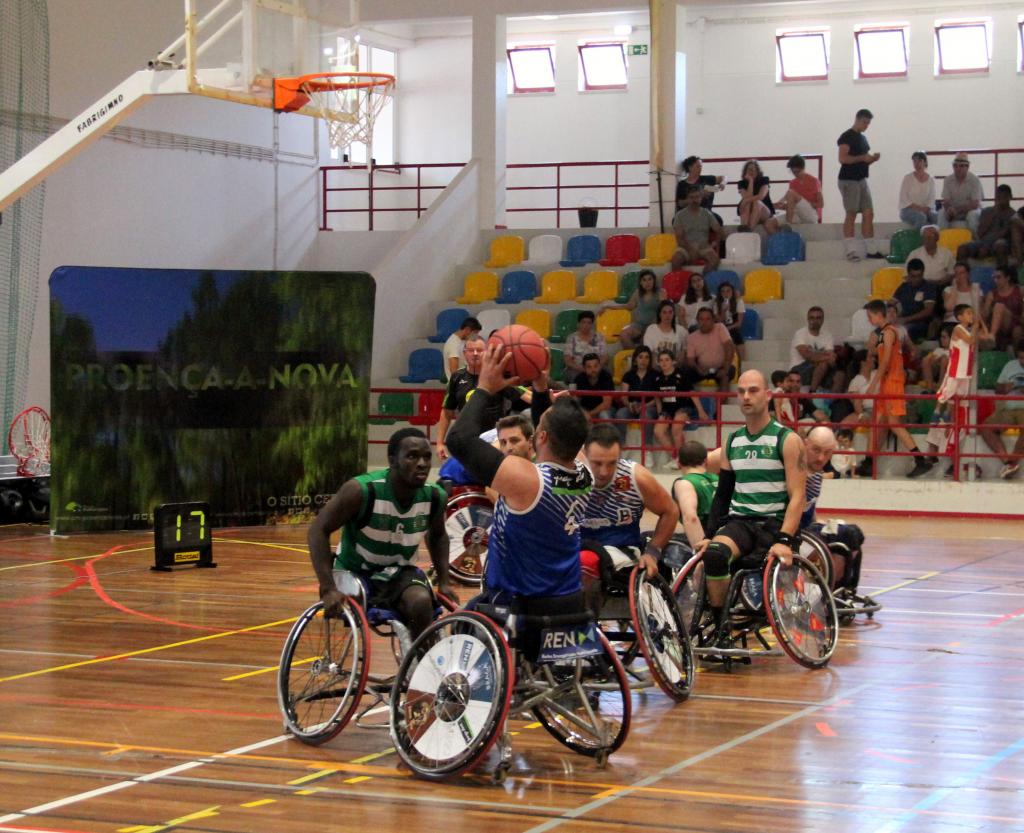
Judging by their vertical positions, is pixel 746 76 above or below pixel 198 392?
above

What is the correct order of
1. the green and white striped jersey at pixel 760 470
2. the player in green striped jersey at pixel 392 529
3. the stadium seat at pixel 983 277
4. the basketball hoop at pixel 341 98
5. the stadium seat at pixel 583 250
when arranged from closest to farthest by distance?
the player in green striped jersey at pixel 392 529
the green and white striped jersey at pixel 760 470
the basketball hoop at pixel 341 98
the stadium seat at pixel 983 277
the stadium seat at pixel 583 250

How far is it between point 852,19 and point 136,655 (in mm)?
19643

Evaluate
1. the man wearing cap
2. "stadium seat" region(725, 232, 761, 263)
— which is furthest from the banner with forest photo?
the man wearing cap

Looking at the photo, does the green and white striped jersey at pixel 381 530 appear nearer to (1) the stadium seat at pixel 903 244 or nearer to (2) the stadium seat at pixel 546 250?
(1) the stadium seat at pixel 903 244

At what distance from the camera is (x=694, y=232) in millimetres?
20375

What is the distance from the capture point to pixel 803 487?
27.9 ft

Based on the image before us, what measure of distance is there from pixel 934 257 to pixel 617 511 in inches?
456

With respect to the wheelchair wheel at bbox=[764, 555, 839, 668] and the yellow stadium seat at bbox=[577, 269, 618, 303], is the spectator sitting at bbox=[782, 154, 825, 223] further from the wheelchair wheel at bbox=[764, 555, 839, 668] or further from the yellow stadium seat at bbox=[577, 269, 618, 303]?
the wheelchair wheel at bbox=[764, 555, 839, 668]

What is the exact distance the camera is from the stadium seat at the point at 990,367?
17.3 meters

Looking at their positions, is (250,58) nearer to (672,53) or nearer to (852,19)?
(672,53)

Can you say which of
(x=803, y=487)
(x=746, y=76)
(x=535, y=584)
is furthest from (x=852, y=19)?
(x=535, y=584)

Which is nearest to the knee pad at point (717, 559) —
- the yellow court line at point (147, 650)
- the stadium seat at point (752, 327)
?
the yellow court line at point (147, 650)

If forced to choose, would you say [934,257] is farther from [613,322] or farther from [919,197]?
[613,322]

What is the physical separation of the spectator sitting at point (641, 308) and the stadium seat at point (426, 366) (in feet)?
7.96
